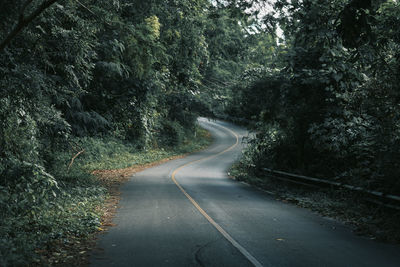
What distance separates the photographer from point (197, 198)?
13.9 m

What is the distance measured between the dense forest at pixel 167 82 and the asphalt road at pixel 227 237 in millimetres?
1307

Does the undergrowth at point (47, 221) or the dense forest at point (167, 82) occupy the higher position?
the dense forest at point (167, 82)

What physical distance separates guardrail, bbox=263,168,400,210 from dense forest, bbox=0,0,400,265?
11.3 inches

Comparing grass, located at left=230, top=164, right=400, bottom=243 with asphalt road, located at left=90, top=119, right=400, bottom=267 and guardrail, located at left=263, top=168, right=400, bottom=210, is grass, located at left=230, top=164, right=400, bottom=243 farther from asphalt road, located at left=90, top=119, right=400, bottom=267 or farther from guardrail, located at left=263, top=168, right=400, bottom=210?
asphalt road, located at left=90, top=119, right=400, bottom=267

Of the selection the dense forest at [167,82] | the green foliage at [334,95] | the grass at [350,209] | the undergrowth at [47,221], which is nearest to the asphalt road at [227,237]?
the grass at [350,209]

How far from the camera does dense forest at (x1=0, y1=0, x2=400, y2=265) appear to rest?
868 cm

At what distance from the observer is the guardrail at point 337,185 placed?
9778 millimetres

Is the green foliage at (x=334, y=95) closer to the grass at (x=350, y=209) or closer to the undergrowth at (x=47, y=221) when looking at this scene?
the grass at (x=350, y=209)

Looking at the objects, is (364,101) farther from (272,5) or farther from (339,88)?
(272,5)

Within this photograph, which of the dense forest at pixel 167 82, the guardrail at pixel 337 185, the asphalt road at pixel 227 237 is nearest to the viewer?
the asphalt road at pixel 227 237

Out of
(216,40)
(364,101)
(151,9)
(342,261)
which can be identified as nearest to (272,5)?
(364,101)

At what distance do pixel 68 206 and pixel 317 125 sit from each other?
9.67 metres

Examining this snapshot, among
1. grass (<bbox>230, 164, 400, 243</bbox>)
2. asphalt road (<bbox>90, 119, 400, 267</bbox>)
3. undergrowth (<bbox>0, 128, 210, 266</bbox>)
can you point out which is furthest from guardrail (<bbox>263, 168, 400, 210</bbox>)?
undergrowth (<bbox>0, 128, 210, 266</bbox>)

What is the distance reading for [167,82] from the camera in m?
26.1
